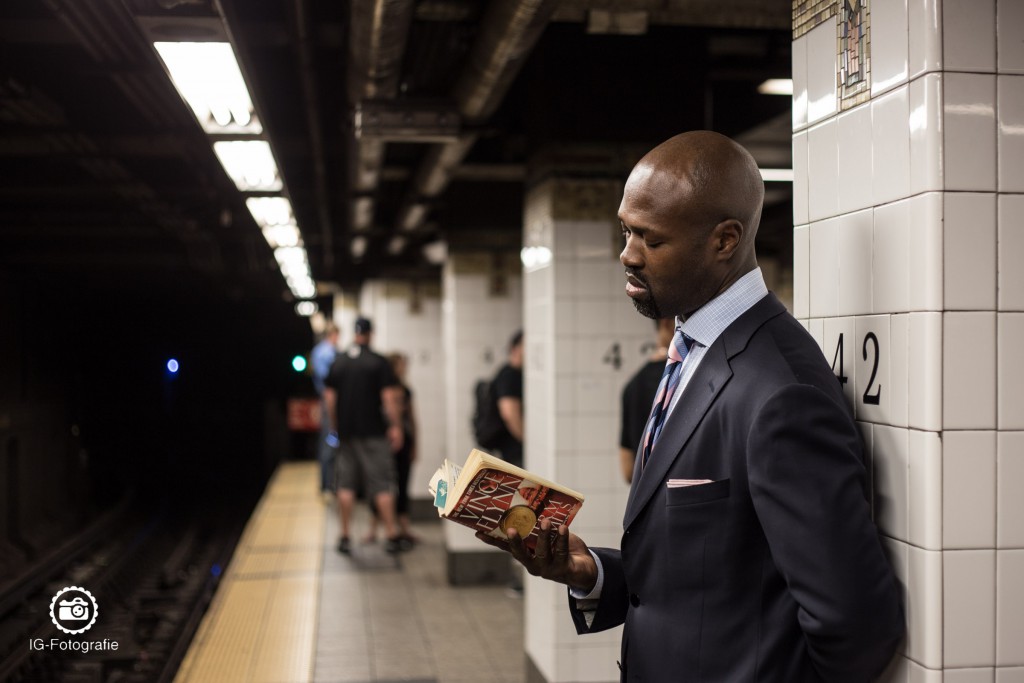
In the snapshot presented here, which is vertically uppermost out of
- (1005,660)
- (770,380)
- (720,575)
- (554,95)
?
(554,95)

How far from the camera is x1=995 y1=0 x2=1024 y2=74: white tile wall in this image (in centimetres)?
152

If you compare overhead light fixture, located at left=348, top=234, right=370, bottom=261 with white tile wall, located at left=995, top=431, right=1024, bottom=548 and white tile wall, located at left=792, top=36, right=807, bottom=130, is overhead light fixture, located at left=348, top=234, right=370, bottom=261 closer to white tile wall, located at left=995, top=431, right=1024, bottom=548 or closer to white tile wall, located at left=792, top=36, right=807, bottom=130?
white tile wall, located at left=792, top=36, right=807, bottom=130

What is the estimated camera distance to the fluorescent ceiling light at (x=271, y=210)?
597 cm

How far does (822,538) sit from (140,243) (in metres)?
11.6

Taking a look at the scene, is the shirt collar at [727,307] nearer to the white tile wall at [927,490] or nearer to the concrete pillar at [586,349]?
the white tile wall at [927,490]

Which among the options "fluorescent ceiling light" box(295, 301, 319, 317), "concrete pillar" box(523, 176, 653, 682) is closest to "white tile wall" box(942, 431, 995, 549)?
"concrete pillar" box(523, 176, 653, 682)

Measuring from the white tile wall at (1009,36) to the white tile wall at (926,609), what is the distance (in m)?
0.81

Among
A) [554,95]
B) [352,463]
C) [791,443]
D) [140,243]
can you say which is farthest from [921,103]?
[140,243]

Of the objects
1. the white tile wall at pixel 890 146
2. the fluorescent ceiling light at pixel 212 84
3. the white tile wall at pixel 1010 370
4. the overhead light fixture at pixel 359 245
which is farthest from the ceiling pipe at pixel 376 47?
the overhead light fixture at pixel 359 245

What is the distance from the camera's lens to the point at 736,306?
5.20 ft

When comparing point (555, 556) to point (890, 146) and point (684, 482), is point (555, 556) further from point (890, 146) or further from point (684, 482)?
point (890, 146)

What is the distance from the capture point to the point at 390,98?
407cm

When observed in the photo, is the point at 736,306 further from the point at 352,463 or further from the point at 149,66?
the point at 352,463

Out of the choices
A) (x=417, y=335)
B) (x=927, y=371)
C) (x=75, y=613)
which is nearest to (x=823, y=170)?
(x=927, y=371)
